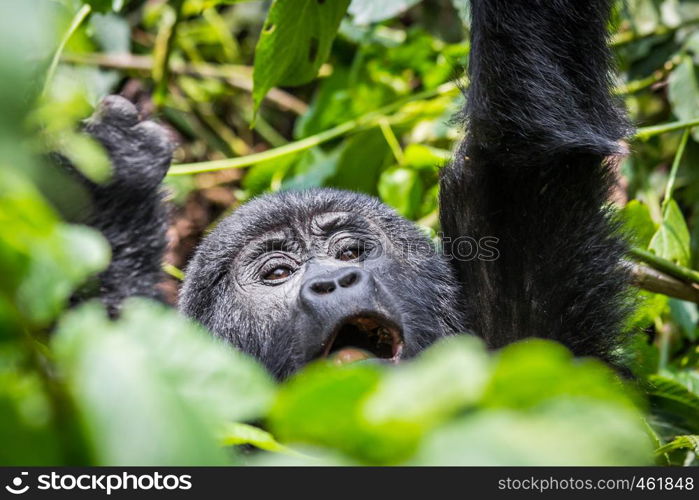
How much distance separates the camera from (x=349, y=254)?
3.27 metres

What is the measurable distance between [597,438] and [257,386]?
1.13 ft

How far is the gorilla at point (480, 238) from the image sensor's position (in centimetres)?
289

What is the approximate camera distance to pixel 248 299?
3182 millimetres

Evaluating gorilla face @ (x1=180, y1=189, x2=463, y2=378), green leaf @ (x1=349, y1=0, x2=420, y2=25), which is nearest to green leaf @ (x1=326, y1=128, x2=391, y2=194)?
green leaf @ (x1=349, y1=0, x2=420, y2=25)

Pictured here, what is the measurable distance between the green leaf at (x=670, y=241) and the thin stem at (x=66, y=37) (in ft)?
7.45

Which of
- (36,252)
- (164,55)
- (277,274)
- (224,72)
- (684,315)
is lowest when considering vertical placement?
(36,252)

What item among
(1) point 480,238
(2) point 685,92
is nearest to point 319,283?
(1) point 480,238

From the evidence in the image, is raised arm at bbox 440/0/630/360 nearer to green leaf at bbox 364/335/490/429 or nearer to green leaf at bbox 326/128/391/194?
green leaf at bbox 326/128/391/194

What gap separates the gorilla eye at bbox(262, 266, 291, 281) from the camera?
324cm

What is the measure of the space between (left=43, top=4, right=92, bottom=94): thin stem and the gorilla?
2.81 feet

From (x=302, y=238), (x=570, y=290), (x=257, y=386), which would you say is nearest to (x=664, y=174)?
(x=570, y=290)

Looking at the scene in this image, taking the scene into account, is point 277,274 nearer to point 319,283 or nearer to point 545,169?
point 319,283

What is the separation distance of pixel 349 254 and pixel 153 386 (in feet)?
8.15
